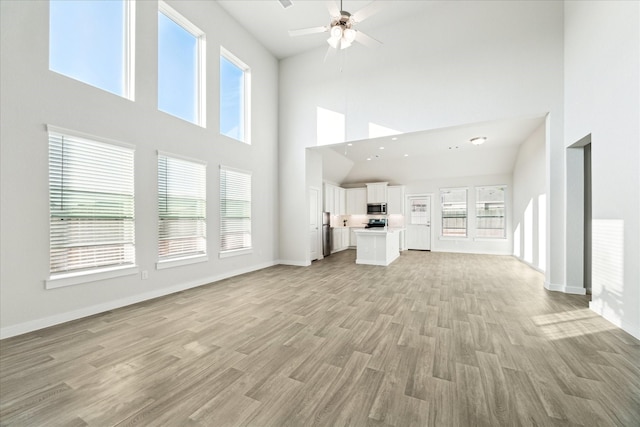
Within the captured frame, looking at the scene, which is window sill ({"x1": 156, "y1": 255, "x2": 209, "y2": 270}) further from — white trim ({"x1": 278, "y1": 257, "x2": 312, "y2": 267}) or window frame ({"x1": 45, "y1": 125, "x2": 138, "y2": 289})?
white trim ({"x1": 278, "y1": 257, "x2": 312, "y2": 267})

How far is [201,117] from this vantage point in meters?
5.01

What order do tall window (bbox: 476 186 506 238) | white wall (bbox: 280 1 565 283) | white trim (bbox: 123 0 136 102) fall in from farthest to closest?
tall window (bbox: 476 186 506 238)
white wall (bbox: 280 1 565 283)
white trim (bbox: 123 0 136 102)

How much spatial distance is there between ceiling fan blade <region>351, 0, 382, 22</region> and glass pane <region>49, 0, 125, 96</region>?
3.49 metres

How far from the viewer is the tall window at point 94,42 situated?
125 inches

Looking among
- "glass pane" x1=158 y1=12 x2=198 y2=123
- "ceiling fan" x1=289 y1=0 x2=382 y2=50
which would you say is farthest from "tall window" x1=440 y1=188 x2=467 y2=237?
"glass pane" x1=158 y1=12 x2=198 y2=123

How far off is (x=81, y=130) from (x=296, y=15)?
473cm

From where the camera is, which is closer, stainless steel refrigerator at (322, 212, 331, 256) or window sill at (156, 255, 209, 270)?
window sill at (156, 255, 209, 270)

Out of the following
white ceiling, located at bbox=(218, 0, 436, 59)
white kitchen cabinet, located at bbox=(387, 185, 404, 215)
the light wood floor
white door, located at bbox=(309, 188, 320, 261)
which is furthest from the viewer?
white kitchen cabinet, located at bbox=(387, 185, 404, 215)

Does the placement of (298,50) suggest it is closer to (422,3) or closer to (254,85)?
(254,85)

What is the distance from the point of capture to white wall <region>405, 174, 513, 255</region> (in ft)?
28.5

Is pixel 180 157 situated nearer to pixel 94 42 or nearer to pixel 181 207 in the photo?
pixel 181 207

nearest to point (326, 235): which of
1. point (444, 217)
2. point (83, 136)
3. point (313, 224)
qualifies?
point (313, 224)

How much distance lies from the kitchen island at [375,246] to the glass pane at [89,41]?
576 cm

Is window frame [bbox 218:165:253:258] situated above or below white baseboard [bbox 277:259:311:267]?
above
